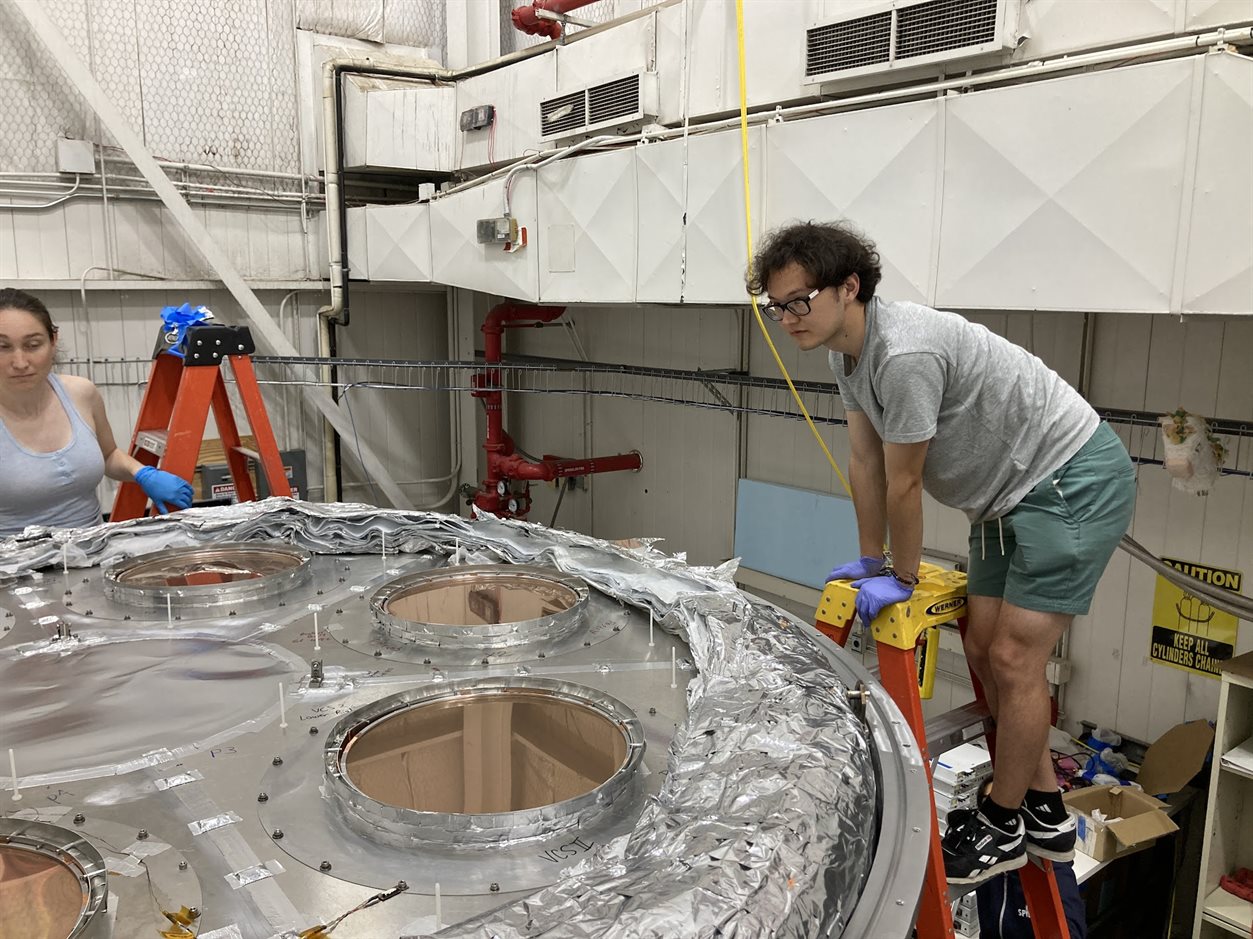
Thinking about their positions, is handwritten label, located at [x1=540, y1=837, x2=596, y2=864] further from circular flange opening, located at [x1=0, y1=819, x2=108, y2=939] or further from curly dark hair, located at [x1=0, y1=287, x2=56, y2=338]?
curly dark hair, located at [x1=0, y1=287, x2=56, y2=338]

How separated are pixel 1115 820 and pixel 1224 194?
1799 millimetres

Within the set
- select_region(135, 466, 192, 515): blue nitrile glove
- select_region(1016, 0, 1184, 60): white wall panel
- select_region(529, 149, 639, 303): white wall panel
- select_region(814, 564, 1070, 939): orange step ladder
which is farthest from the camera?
select_region(529, 149, 639, 303): white wall panel

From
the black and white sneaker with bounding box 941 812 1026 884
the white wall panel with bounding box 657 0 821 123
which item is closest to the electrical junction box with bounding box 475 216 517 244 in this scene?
the white wall panel with bounding box 657 0 821 123

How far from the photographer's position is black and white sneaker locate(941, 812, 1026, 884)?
1.69 m

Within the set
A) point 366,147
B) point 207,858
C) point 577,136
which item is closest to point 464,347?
point 366,147

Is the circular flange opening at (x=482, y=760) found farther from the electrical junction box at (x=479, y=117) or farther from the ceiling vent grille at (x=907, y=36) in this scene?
the electrical junction box at (x=479, y=117)

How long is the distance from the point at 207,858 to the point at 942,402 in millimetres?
1393

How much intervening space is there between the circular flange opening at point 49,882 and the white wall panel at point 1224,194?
2.33m

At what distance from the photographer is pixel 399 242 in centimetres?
493

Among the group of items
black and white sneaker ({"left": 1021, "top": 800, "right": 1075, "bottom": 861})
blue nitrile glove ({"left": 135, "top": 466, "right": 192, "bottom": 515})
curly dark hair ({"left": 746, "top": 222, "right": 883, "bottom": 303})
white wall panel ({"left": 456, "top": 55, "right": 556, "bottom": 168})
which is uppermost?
white wall panel ({"left": 456, "top": 55, "right": 556, "bottom": 168})

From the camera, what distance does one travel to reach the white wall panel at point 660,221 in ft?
10.8

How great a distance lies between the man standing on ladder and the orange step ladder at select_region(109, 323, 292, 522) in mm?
2277

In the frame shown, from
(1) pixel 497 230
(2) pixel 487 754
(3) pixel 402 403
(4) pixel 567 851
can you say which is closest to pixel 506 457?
(3) pixel 402 403

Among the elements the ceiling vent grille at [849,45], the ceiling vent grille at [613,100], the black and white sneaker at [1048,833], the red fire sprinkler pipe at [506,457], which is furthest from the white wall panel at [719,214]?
the black and white sneaker at [1048,833]
